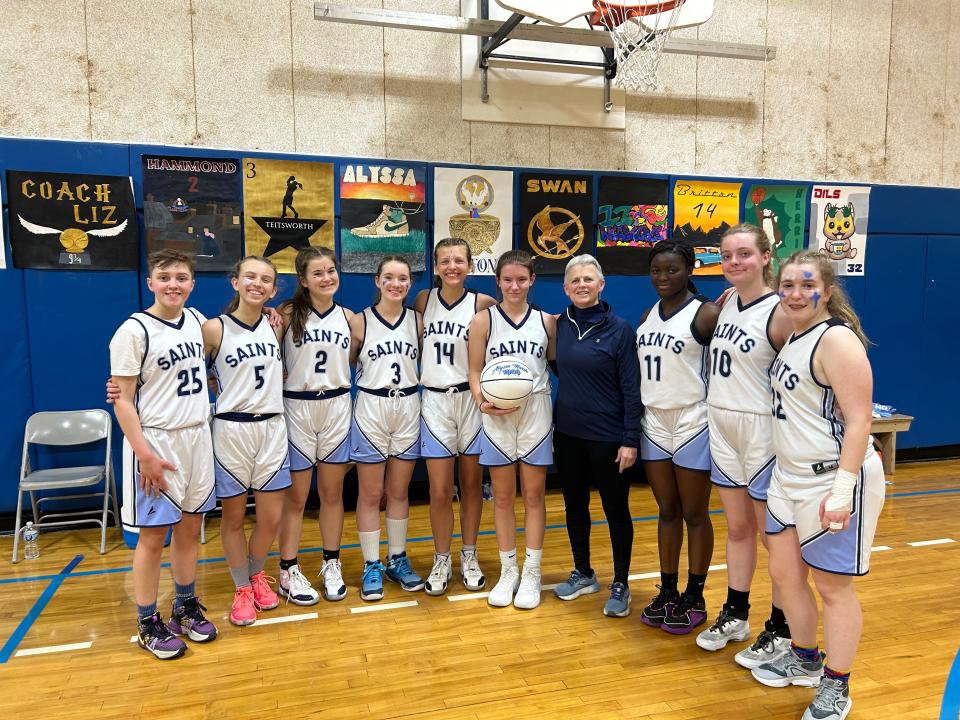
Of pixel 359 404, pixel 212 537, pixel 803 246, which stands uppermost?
pixel 803 246

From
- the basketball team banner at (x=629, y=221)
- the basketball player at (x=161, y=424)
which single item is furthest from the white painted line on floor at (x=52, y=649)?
the basketball team banner at (x=629, y=221)

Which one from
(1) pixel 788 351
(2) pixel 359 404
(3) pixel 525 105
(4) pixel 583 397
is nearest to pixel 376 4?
(3) pixel 525 105

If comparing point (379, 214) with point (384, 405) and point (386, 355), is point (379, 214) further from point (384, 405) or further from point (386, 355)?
point (384, 405)

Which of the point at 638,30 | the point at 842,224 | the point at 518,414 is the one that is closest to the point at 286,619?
the point at 518,414

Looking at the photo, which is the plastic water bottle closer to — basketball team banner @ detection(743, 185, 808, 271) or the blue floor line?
the blue floor line

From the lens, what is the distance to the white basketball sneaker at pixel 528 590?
3354mm

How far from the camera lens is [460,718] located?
248 cm

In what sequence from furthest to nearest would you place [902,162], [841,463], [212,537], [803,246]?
[902,162]
[803,246]
[212,537]
[841,463]

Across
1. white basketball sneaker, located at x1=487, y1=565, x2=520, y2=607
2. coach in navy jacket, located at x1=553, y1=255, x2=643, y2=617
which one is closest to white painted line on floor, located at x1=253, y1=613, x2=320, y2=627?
white basketball sneaker, located at x1=487, y1=565, x2=520, y2=607

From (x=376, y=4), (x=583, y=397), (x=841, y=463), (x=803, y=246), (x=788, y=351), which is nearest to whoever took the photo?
(x=841, y=463)

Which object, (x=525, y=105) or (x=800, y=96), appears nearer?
(x=525, y=105)

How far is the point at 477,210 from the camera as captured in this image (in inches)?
214

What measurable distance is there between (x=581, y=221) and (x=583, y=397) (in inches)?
112

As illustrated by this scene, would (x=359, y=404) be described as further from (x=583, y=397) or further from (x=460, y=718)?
(x=460, y=718)
